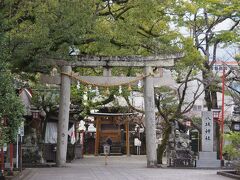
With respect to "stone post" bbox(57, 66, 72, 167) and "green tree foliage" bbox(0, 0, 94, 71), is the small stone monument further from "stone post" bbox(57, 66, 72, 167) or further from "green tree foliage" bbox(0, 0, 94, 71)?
"green tree foliage" bbox(0, 0, 94, 71)

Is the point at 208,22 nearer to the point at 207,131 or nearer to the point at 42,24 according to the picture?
the point at 207,131

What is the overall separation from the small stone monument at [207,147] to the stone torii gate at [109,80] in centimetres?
272

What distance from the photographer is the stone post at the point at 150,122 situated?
26156 mm

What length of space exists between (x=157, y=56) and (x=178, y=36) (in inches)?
65.3

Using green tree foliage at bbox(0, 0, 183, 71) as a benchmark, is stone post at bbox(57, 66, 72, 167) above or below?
below

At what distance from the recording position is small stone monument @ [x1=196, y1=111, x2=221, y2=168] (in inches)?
1043

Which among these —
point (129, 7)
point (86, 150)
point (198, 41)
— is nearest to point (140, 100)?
point (86, 150)

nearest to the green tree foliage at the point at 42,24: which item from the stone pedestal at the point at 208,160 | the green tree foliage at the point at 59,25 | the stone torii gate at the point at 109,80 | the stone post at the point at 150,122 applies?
the green tree foliage at the point at 59,25

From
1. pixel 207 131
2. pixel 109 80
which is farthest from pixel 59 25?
pixel 207 131

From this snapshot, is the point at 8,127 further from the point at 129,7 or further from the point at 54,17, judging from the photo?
the point at 129,7

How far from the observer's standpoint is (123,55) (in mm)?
26062

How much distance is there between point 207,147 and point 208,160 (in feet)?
2.40

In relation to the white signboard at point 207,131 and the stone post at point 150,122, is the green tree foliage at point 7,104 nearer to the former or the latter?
the stone post at point 150,122

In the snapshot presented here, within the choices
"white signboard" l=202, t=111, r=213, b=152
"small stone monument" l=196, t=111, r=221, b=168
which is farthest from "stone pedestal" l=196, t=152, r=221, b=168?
"white signboard" l=202, t=111, r=213, b=152
